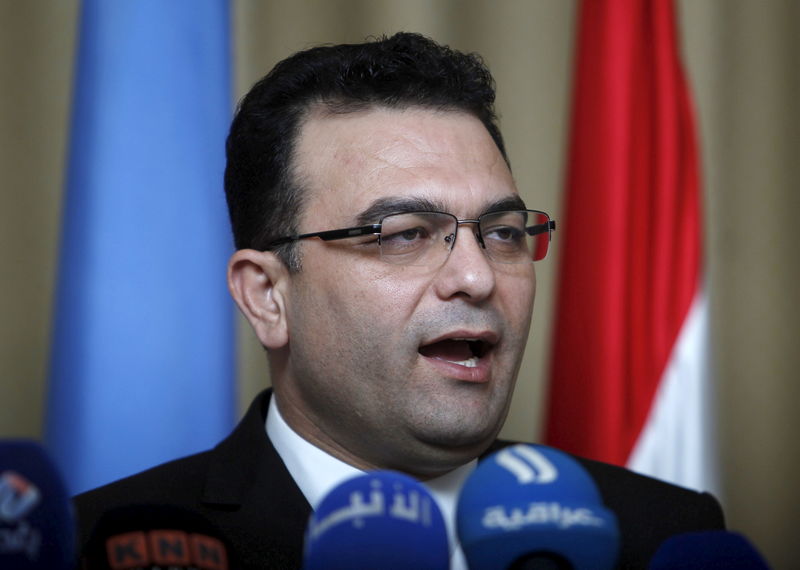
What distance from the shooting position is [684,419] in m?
2.46

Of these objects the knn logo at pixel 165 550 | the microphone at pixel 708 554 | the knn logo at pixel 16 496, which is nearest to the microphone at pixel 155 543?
the knn logo at pixel 165 550

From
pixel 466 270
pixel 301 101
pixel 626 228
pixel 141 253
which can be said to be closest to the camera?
pixel 466 270

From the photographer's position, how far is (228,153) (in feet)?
6.52

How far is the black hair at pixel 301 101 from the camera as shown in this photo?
5.92 feet

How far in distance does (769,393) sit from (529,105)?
123 cm

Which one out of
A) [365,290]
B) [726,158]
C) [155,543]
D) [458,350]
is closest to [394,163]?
[365,290]

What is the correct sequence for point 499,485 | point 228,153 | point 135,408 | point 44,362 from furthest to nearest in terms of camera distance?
1. point 44,362
2. point 135,408
3. point 228,153
4. point 499,485

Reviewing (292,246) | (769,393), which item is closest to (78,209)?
(292,246)

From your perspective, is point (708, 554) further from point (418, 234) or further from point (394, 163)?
point (394, 163)

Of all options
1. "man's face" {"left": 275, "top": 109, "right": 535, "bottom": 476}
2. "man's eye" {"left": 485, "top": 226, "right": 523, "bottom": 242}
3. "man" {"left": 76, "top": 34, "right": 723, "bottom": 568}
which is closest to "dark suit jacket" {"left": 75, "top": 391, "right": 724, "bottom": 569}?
"man" {"left": 76, "top": 34, "right": 723, "bottom": 568}

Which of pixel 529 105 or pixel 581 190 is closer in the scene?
pixel 581 190

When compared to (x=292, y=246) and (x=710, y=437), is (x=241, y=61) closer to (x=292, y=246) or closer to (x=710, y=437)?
(x=292, y=246)

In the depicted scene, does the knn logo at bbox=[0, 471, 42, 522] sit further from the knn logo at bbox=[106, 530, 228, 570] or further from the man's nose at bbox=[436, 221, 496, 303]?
the man's nose at bbox=[436, 221, 496, 303]

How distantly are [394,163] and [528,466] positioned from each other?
0.82m
